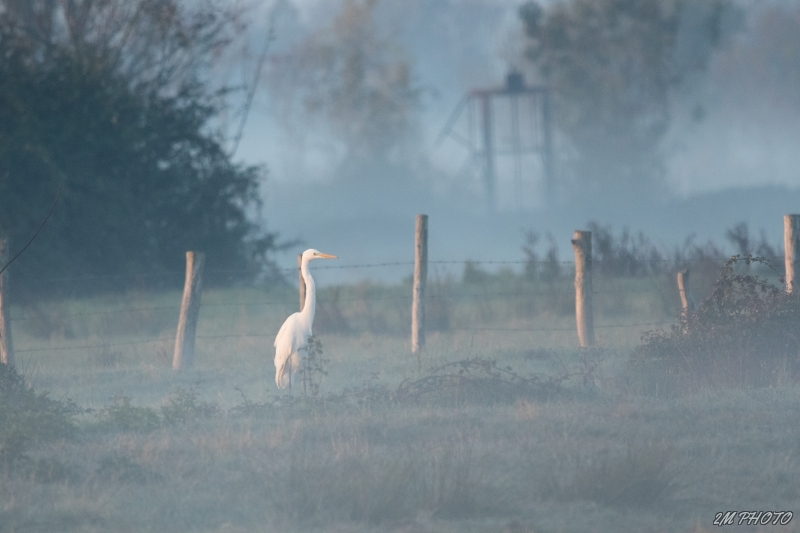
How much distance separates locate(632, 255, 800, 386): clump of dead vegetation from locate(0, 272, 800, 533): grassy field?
325mm

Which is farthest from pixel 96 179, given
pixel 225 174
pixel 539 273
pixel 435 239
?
pixel 435 239

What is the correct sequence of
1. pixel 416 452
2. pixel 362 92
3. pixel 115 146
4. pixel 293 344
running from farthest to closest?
pixel 362 92
pixel 115 146
pixel 293 344
pixel 416 452

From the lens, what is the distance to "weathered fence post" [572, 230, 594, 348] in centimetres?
1130

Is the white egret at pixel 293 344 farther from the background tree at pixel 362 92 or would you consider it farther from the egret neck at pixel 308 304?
the background tree at pixel 362 92

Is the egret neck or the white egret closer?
the white egret

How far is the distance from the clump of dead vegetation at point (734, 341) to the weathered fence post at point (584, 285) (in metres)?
1.82

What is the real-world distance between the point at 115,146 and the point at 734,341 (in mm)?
14536

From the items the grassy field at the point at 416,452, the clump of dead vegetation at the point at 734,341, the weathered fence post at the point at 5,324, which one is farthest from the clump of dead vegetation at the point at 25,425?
the clump of dead vegetation at the point at 734,341

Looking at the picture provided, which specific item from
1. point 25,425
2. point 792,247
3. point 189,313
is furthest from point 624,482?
point 189,313

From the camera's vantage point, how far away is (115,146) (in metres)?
19.9

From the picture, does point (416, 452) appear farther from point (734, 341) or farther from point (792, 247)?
point (792, 247)

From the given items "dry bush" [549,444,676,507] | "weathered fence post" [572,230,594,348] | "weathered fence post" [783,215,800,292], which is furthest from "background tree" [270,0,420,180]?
"dry bush" [549,444,676,507]

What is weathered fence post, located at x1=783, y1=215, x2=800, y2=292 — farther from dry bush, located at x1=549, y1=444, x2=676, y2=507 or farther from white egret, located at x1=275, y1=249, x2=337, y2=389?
dry bush, located at x1=549, y1=444, x2=676, y2=507

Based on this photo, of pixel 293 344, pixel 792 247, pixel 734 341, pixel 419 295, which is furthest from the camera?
pixel 419 295
